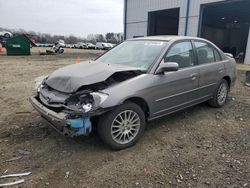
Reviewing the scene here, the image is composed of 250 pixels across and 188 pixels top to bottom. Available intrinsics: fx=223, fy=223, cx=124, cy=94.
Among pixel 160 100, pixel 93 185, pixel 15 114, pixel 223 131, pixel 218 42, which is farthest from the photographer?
pixel 218 42

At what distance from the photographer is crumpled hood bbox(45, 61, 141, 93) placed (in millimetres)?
3139

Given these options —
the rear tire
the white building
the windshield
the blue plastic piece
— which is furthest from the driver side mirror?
the white building

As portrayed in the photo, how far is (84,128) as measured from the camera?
9.50 ft

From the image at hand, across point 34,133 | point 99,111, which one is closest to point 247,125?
point 99,111

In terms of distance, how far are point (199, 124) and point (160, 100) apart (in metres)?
1.17

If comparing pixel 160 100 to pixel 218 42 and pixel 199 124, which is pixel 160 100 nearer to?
pixel 199 124

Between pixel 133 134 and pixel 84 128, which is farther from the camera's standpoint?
pixel 133 134

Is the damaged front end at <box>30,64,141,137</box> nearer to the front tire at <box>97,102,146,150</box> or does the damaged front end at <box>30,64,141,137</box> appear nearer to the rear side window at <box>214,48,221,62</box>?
the front tire at <box>97,102,146,150</box>

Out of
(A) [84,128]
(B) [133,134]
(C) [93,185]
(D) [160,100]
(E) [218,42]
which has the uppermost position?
(E) [218,42]

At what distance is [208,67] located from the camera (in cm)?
460

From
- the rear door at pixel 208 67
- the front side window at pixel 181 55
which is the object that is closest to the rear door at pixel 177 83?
the front side window at pixel 181 55

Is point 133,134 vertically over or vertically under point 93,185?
over

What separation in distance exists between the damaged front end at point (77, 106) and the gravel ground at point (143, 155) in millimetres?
446

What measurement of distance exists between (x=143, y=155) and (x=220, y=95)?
2.90m
